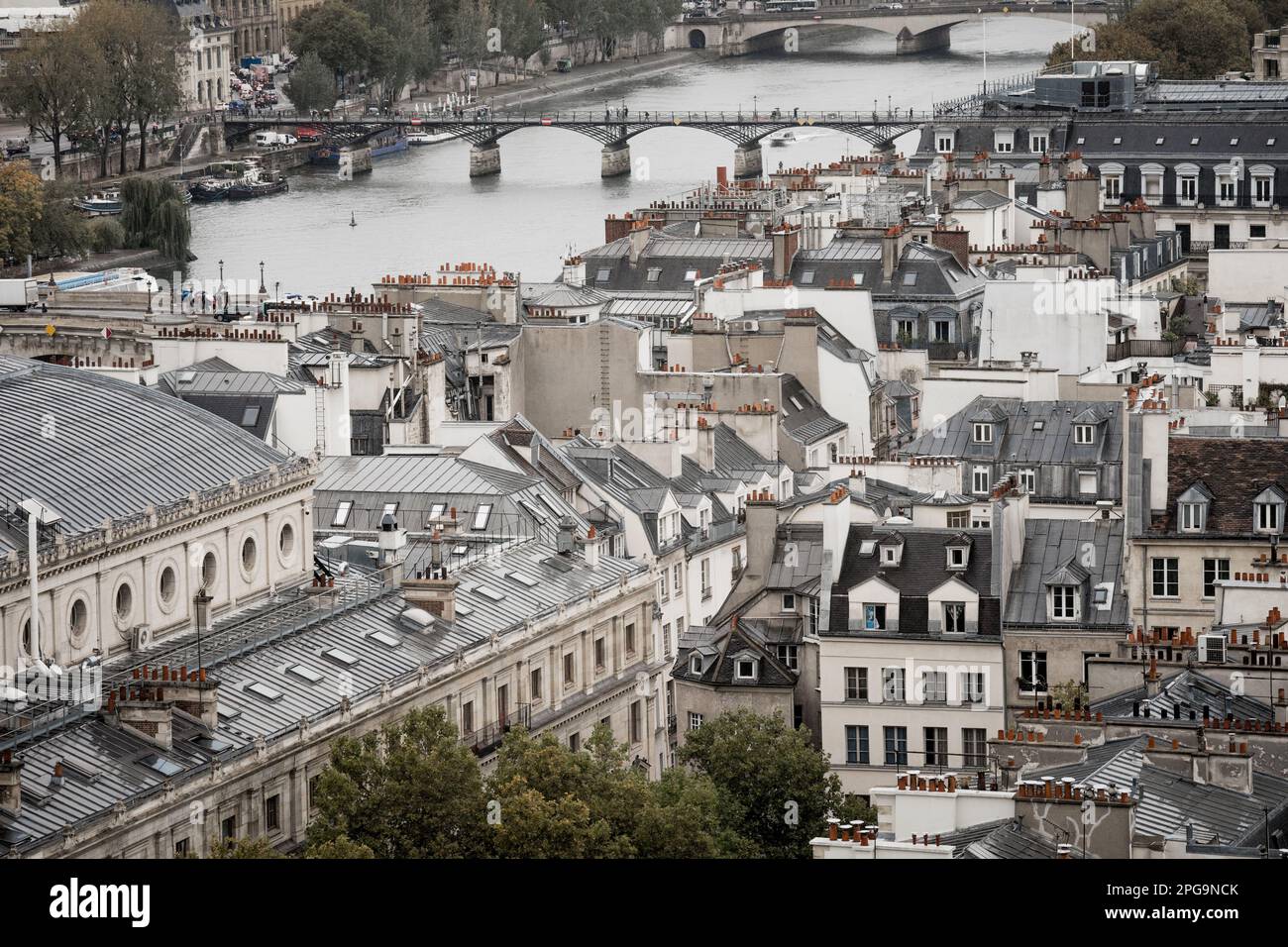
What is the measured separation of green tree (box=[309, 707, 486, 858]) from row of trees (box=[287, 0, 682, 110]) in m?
114

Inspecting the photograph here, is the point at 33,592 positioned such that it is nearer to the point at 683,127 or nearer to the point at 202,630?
the point at 202,630

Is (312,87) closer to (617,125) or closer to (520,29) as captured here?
(617,125)

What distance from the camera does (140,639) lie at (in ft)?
101

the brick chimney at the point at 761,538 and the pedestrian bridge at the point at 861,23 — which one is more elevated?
the pedestrian bridge at the point at 861,23

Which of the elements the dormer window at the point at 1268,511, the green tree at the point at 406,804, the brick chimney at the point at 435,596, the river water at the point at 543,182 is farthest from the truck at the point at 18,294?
the green tree at the point at 406,804

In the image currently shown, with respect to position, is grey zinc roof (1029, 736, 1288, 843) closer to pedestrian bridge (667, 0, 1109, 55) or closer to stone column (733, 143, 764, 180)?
stone column (733, 143, 764, 180)

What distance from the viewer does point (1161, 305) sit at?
5884 cm

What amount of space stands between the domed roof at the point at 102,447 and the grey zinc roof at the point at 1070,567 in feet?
27.1

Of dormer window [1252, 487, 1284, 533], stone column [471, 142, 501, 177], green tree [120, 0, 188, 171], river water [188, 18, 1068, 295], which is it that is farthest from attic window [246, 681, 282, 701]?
stone column [471, 142, 501, 177]

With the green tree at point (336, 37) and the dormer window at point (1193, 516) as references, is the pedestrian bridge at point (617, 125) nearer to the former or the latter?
the green tree at point (336, 37)

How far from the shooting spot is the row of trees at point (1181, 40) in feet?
321

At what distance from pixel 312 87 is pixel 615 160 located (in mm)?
18070

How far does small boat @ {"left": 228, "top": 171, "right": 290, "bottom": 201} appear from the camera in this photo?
393ft
